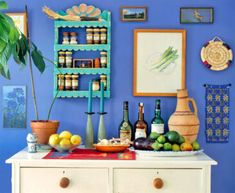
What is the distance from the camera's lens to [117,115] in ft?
8.16

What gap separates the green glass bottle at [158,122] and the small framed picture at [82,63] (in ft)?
1.62

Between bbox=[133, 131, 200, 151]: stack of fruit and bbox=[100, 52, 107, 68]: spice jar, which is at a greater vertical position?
bbox=[100, 52, 107, 68]: spice jar

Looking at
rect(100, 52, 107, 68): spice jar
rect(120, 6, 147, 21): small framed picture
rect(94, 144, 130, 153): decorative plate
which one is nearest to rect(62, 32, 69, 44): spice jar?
rect(100, 52, 107, 68): spice jar

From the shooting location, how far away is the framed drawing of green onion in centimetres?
246

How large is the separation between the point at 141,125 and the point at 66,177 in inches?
25.2

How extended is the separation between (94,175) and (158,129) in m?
0.57

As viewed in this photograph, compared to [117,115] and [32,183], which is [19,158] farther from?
[117,115]

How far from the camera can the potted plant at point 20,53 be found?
2031mm

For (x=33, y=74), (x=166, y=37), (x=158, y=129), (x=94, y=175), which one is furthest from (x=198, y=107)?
(x=33, y=74)

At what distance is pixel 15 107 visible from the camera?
2.49m

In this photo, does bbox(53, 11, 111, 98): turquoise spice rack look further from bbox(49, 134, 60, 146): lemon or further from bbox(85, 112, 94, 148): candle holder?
bbox(49, 134, 60, 146): lemon

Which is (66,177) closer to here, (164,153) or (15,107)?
(164,153)

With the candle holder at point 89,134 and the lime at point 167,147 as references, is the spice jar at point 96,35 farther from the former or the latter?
the lime at point 167,147

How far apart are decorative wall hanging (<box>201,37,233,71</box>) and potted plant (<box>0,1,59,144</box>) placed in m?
1.01
